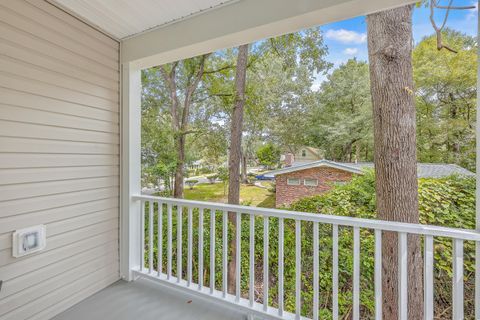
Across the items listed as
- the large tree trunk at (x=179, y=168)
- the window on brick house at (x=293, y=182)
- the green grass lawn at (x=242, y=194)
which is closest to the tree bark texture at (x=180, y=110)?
the large tree trunk at (x=179, y=168)

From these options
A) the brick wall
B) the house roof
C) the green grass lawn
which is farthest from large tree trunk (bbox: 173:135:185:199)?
the brick wall

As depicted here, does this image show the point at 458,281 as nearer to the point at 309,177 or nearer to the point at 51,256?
the point at 51,256

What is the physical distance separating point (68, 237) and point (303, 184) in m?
4.40

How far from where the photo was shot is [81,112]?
2.06 meters

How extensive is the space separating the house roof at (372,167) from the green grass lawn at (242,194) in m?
0.49

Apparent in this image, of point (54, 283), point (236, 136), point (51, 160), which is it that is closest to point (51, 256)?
Result: point (54, 283)

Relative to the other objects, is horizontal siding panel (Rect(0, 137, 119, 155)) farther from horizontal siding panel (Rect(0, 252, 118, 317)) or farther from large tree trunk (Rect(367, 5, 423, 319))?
large tree trunk (Rect(367, 5, 423, 319))

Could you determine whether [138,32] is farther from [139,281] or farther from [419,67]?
[419,67]

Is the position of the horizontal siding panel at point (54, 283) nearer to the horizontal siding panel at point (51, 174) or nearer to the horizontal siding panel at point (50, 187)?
the horizontal siding panel at point (50, 187)

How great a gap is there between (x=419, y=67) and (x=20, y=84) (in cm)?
531

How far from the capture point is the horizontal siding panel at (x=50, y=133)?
159 centimetres

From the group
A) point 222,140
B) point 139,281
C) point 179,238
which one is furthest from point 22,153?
point 222,140

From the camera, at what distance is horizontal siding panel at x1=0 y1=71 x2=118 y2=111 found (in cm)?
158

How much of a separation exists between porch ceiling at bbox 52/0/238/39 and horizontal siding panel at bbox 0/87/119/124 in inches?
29.4
